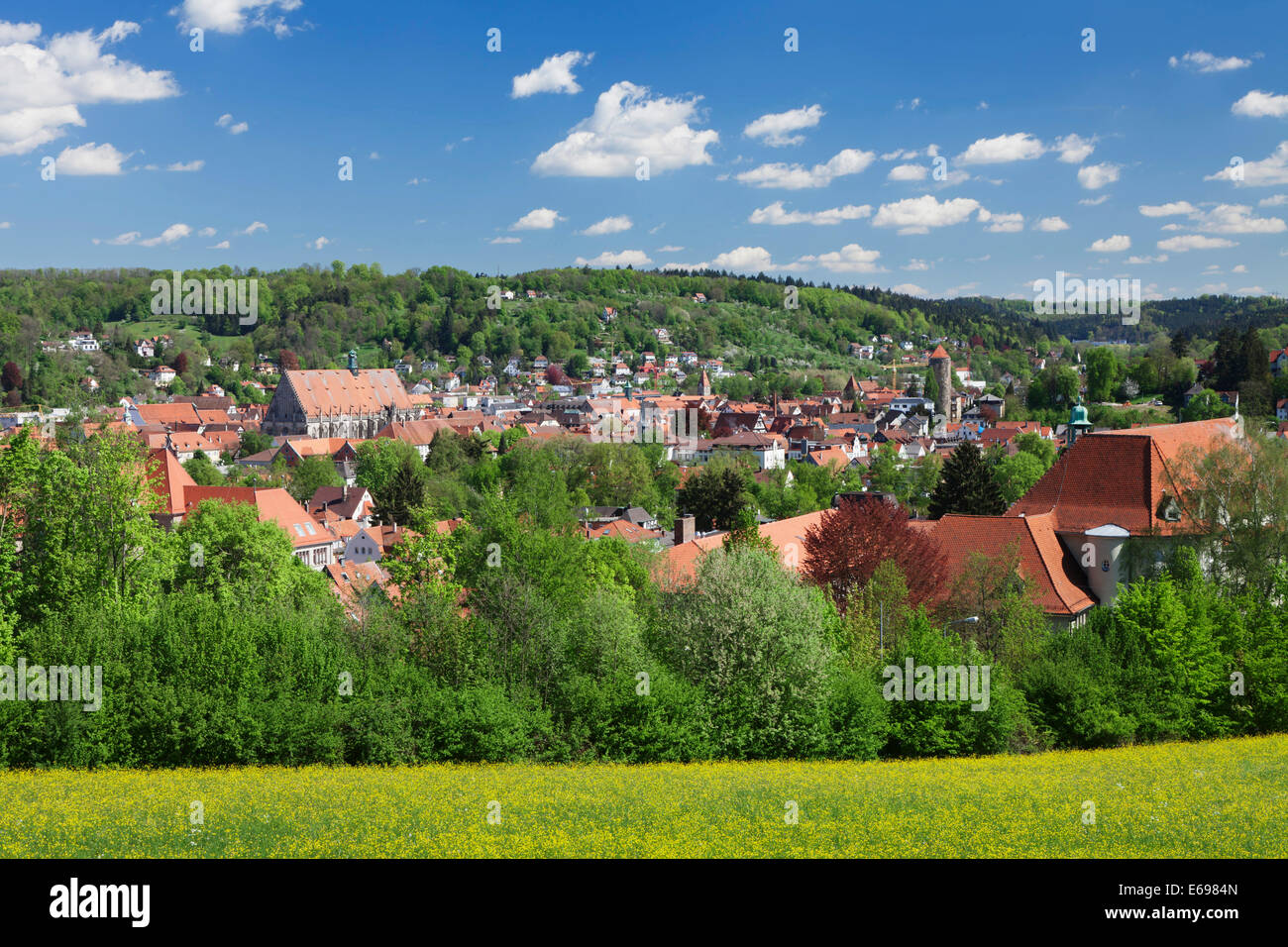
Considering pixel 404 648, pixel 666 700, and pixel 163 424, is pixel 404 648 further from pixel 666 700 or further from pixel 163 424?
pixel 163 424

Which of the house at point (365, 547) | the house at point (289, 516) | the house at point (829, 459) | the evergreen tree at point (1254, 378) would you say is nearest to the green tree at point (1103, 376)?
the evergreen tree at point (1254, 378)

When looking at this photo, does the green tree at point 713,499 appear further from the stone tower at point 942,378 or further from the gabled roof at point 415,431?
the stone tower at point 942,378

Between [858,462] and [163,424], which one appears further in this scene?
[163,424]

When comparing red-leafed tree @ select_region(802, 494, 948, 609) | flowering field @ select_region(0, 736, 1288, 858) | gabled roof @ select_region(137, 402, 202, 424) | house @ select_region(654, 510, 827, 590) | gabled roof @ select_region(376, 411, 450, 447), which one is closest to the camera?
flowering field @ select_region(0, 736, 1288, 858)

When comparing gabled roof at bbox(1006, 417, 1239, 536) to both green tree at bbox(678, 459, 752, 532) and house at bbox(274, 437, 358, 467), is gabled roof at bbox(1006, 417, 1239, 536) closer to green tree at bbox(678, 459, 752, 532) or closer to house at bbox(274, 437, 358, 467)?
green tree at bbox(678, 459, 752, 532)

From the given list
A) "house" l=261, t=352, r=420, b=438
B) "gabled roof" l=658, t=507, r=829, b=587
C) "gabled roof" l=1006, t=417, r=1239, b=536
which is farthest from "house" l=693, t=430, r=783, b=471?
"gabled roof" l=1006, t=417, r=1239, b=536

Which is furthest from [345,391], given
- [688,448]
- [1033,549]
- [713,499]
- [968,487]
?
[1033,549]
